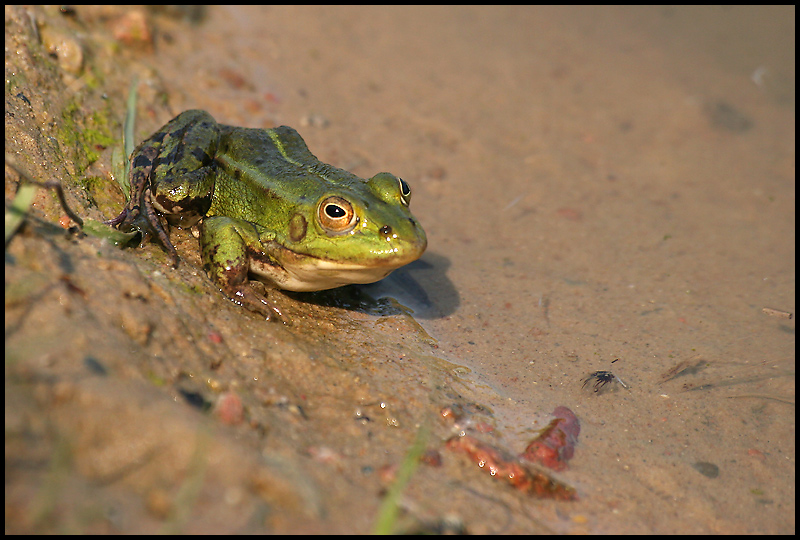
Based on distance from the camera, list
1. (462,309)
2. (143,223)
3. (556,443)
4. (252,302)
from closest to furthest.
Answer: (556,443), (252,302), (143,223), (462,309)

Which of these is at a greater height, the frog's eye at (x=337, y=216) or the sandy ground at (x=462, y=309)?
the frog's eye at (x=337, y=216)

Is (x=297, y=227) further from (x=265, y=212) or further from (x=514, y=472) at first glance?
(x=514, y=472)

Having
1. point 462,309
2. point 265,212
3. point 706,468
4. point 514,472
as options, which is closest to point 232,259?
point 265,212

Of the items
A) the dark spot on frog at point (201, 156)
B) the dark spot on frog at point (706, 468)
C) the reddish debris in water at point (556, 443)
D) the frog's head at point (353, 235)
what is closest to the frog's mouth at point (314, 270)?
the frog's head at point (353, 235)

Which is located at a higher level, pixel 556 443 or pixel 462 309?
pixel 556 443

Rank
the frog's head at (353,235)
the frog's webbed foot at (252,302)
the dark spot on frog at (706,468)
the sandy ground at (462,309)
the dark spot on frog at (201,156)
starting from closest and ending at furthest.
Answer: the sandy ground at (462,309) → the dark spot on frog at (706,468) → the frog's head at (353,235) → the frog's webbed foot at (252,302) → the dark spot on frog at (201,156)

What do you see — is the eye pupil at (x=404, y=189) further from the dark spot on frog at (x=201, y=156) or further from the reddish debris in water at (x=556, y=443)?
the reddish debris in water at (x=556, y=443)
